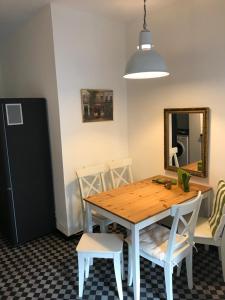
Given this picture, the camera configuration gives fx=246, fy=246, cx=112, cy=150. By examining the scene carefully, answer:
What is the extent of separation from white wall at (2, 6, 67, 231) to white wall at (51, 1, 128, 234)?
3.5 inches

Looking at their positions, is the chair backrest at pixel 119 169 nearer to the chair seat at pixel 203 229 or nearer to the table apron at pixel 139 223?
the table apron at pixel 139 223

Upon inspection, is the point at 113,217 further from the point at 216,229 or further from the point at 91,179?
the point at 91,179

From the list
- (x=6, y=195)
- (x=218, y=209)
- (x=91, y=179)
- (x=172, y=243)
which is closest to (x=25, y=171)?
(x=6, y=195)

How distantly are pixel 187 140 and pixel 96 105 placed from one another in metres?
1.19

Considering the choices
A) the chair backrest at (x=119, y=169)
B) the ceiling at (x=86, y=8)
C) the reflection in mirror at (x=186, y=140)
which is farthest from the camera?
the chair backrest at (x=119, y=169)

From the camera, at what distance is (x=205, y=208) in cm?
269

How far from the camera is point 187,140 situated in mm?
2777

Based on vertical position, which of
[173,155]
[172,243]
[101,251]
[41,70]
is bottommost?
[101,251]

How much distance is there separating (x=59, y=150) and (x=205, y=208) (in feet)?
5.82

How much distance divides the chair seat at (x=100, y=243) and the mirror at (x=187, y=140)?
1.18m

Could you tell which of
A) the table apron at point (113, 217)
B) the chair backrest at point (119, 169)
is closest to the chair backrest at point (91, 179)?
the chair backrest at point (119, 169)

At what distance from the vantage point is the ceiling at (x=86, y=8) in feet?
8.35

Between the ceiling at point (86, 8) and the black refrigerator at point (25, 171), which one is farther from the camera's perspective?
the black refrigerator at point (25, 171)

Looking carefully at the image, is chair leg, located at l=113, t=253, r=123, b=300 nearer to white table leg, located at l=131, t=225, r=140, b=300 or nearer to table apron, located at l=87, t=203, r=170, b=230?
white table leg, located at l=131, t=225, r=140, b=300
